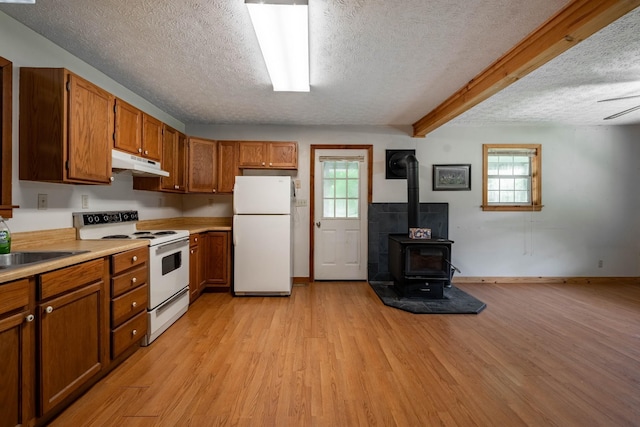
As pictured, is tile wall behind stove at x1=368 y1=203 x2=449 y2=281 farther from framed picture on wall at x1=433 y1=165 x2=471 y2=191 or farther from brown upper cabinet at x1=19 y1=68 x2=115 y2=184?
brown upper cabinet at x1=19 y1=68 x2=115 y2=184

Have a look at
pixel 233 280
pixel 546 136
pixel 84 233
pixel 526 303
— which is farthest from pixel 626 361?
pixel 84 233

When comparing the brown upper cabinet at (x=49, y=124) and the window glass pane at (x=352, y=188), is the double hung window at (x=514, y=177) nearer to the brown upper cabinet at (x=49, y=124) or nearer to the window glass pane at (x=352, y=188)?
the window glass pane at (x=352, y=188)

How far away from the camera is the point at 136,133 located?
8.54 feet

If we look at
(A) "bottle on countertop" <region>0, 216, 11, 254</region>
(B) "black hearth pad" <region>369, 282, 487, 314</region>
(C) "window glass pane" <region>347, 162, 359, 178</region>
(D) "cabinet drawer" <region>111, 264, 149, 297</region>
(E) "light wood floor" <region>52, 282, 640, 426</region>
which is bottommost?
(E) "light wood floor" <region>52, 282, 640, 426</region>

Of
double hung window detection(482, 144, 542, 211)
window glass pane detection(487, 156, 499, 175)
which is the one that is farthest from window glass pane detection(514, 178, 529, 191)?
window glass pane detection(487, 156, 499, 175)

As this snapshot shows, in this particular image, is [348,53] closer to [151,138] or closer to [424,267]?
[151,138]

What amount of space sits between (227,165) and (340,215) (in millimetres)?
1860

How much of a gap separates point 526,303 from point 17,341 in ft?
14.7

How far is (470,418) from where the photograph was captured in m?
1.49

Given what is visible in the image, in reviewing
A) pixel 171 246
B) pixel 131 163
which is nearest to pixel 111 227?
pixel 171 246

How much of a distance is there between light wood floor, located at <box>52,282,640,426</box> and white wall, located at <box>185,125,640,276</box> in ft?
3.82

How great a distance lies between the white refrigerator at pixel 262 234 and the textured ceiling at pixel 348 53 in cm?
→ 104

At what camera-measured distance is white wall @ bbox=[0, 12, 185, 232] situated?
180 cm

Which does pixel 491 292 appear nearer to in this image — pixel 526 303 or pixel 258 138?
pixel 526 303
